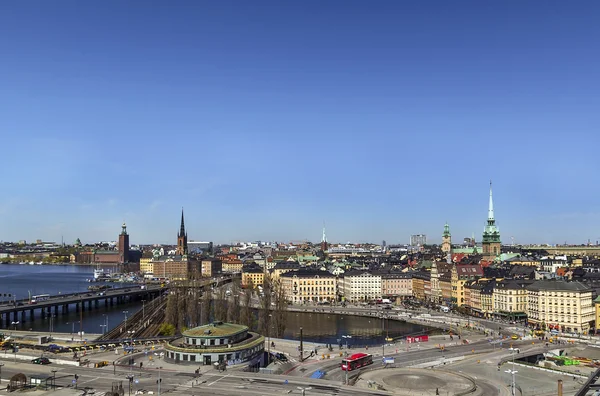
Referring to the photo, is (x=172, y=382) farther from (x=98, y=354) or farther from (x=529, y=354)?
(x=529, y=354)

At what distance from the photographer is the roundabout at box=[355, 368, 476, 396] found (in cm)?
5059

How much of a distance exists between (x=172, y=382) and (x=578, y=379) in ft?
123

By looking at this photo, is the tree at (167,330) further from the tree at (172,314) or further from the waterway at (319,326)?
the waterway at (319,326)

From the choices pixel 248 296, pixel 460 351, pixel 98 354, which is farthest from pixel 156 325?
pixel 460 351

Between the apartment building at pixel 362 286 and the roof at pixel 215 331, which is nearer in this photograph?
the roof at pixel 215 331

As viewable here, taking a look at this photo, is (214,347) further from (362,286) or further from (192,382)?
(362,286)

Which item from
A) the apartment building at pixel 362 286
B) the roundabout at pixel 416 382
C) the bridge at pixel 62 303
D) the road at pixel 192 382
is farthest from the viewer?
the apartment building at pixel 362 286

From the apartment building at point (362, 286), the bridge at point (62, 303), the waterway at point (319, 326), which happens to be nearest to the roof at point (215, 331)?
the waterway at point (319, 326)

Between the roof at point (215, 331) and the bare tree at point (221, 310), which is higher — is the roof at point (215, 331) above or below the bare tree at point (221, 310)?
above

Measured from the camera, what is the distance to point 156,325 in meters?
107

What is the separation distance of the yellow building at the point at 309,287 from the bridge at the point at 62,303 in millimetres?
48027

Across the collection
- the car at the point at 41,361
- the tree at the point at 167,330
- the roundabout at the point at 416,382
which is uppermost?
the car at the point at 41,361

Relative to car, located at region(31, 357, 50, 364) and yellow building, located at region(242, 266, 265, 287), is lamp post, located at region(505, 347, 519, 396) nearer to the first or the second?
car, located at region(31, 357, 50, 364)

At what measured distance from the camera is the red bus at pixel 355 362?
195 ft
